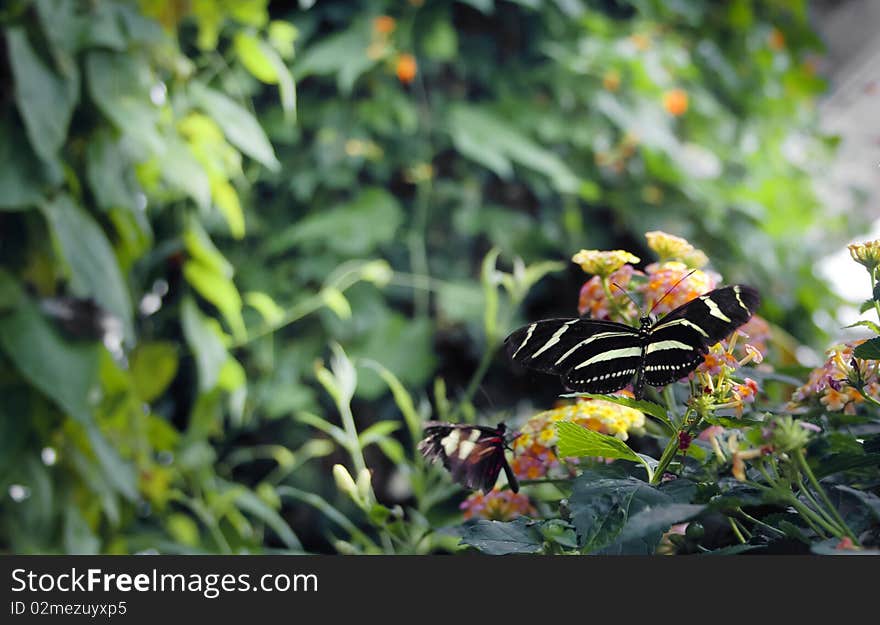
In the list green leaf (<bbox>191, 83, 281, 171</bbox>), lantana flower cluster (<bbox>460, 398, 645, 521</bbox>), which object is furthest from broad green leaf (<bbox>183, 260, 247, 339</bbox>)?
lantana flower cluster (<bbox>460, 398, 645, 521</bbox>)

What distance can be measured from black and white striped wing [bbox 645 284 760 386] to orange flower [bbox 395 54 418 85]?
1.27 metres

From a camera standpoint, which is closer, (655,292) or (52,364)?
(655,292)

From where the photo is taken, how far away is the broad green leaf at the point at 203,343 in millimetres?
1239

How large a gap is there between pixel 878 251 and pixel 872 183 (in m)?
2.50

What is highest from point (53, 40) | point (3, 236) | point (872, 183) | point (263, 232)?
point (872, 183)

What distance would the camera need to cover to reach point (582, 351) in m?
0.46

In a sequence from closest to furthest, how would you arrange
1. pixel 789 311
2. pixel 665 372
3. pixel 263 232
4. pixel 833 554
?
pixel 833 554 < pixel 665 372 < pixel 263 232 < pixel 789 311

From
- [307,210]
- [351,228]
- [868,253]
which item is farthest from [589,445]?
[307,210]

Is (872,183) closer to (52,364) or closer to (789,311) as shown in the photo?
(789,311)

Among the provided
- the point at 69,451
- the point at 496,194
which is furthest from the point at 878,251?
the point at 496,194

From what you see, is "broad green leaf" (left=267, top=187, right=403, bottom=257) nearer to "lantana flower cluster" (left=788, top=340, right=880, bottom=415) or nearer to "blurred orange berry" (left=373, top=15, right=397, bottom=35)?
"blurred orange berry" (left=373, top=15, right=397, bottom=35)

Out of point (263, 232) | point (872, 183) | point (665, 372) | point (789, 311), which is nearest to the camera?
point (665, 372)

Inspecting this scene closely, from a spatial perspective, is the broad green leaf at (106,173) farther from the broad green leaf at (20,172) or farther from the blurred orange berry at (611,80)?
the blurred orange berry at (611,80)

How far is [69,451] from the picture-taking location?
1069 millimetres
